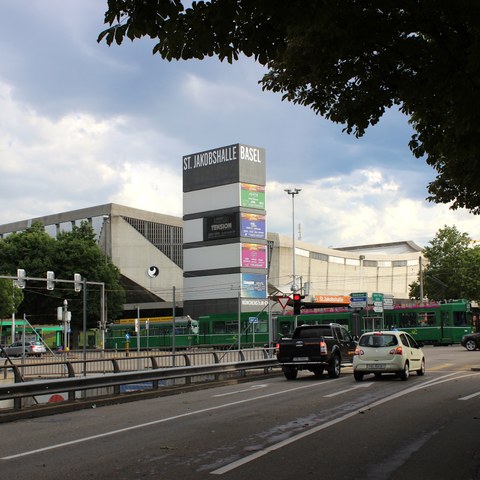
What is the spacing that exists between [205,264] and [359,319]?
1318 inches

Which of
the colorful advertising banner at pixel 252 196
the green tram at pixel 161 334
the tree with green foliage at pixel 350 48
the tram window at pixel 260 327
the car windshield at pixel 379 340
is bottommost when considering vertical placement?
the green tram at pixel 161 334

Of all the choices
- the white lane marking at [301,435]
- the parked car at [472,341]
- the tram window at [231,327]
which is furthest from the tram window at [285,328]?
the white lane marking at [301,435]

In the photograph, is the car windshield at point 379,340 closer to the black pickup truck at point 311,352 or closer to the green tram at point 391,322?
the black pickup truck at point 311,352

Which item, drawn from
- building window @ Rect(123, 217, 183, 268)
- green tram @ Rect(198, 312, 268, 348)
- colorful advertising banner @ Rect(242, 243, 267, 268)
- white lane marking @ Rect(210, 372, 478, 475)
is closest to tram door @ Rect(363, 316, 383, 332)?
green tram @ Rect(198, 312, 268, 348)

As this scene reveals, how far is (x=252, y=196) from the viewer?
7906 cm

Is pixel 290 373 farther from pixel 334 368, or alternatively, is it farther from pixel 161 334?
pixel 161 334

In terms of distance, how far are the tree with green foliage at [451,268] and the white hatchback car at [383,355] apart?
53.5 meters

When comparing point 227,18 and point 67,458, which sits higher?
point 227,18

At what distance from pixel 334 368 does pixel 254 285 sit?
55.7m

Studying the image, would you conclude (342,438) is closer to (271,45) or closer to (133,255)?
(271,45)

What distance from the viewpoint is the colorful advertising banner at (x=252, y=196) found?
78188 millimetres

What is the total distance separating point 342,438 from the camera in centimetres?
968

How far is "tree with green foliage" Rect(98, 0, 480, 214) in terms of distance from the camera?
263 inches

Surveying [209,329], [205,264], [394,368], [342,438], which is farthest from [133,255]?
[342,438]
